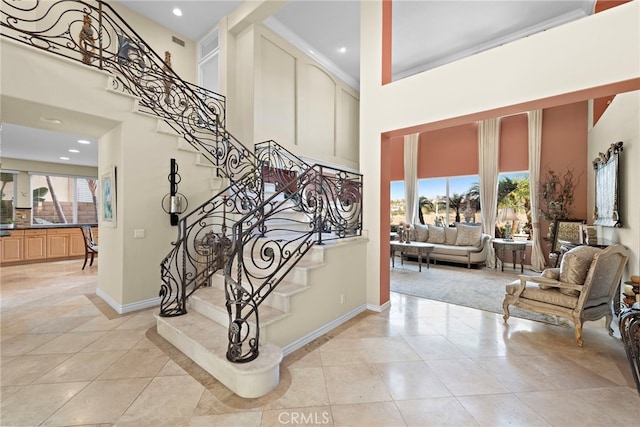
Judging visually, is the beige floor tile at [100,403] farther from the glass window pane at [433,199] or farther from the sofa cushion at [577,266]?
the glass window pane at [433,199]

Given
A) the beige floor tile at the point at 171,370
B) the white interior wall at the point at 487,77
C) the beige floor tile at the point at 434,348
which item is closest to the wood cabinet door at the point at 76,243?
the beige floor tile at the point at 171,370

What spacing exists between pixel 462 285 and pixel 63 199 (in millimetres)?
12079

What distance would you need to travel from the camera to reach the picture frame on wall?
3.76m

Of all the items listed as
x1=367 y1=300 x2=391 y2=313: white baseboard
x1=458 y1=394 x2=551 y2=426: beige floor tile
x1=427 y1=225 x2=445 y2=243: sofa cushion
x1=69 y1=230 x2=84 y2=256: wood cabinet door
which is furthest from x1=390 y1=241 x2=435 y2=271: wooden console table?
x1=69 y1=230 x2=84 y2=256: wood cabinet door

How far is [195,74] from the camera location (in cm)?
630

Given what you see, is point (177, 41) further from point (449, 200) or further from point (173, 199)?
point (449, 200)

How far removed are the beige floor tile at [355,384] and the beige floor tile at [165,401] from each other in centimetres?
106

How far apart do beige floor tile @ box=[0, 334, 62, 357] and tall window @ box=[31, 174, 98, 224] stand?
7550mm

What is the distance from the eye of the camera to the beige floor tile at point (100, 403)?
70.1 inches

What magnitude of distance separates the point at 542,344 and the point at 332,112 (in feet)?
22.6

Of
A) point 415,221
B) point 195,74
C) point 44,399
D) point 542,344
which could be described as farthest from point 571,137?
point 44,399

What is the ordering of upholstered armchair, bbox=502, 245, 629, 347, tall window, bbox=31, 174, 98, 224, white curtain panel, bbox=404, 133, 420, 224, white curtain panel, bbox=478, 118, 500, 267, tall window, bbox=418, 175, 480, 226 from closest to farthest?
upholstered armchair, bbox=502, 245, 629, 347 → white curtain panel, bbox=478, 118, 500, 267 → tall window, bbox=418, 175, 480, 226 → tall window, bbox=31, 174, 98, 224 → white curtain panel, bbox=404, 133, 420, 224

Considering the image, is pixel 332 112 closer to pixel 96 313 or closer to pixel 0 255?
pixel 96 313

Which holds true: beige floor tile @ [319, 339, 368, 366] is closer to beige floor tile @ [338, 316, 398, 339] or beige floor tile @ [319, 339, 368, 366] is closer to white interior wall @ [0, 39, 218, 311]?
beige floor tile @ [338, 316, 398, 339]
